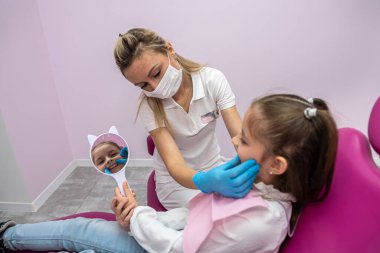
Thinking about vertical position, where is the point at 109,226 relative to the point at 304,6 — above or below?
below

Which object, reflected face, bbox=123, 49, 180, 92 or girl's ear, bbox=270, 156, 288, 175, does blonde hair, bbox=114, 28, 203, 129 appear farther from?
girl's ear, bbox=270, 156, 288, 175

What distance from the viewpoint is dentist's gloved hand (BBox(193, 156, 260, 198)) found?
0.83m

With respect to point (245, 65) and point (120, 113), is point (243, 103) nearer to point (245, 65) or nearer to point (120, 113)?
point (245, 65)

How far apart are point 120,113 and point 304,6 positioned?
→ 1.33 meters

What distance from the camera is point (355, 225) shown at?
0.75 m

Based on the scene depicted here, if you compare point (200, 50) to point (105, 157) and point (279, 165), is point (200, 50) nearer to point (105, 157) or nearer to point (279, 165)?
point (105, 157)

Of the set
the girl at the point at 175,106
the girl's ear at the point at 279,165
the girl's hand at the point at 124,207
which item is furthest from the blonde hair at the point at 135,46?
the girl's ear at the point at 279,165

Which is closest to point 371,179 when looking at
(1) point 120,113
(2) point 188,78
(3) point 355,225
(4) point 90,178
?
(3) point 355,225

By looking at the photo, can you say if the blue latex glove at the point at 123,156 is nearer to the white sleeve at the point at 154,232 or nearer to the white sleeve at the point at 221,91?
the white sleeve at the point at 154,232

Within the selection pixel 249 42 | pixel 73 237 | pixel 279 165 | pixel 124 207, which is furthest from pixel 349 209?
pixel 249 42

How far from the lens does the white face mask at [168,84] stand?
1.17 m

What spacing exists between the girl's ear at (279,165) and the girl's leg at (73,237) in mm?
520

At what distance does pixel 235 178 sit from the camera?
2.74ft

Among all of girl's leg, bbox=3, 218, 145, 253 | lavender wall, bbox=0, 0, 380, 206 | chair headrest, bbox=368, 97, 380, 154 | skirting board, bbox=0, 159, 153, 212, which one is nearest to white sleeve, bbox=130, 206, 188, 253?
girl's leg, bbox=3, 218, 145, 253
